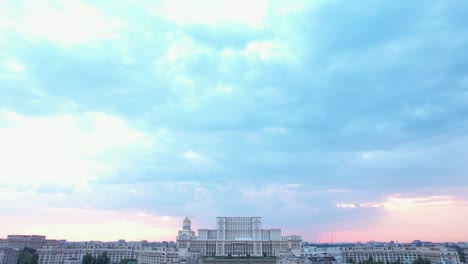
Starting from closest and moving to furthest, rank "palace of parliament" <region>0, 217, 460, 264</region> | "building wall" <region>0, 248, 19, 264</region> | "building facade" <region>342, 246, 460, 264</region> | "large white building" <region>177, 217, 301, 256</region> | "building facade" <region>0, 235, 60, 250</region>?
"building wall" <region>0, 248, 19, 264</region>
"palace of parliament" <region>0, 217, 460, 264</region>
"building facade" <region>342, 246, 460, 264</region>
"building facade" <region>0, 235, 60, 250</region>
"large white building" <region>177, 217, 301, 256</region>

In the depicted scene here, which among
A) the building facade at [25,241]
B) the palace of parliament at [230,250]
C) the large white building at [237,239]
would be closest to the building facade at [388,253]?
the palace of parliament at [230,250]

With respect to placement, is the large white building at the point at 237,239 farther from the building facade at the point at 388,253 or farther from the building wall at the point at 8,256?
the building wall at the point at 8,256

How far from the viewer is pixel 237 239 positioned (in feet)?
441

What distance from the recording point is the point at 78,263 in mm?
83688

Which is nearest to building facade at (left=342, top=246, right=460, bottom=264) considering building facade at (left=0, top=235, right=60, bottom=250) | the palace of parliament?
the palace of parliament

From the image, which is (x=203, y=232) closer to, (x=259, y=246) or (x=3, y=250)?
(x=259, y=246)

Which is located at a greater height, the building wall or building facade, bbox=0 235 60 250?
building facade, bbox=0 235 60 250

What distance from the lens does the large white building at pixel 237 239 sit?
422 ft

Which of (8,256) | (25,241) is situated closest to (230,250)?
(8,256)

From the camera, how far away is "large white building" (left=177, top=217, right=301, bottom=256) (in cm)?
12862

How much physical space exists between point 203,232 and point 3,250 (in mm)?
66005

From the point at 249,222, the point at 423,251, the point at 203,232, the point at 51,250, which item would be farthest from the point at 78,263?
the point at 423,251

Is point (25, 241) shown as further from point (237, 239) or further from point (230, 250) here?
point (237, 239)

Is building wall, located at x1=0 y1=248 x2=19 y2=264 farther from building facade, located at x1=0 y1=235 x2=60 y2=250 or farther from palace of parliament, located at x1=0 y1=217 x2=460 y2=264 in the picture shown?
building facade, located at x1=0 y1=235 x2=60 y2=250
